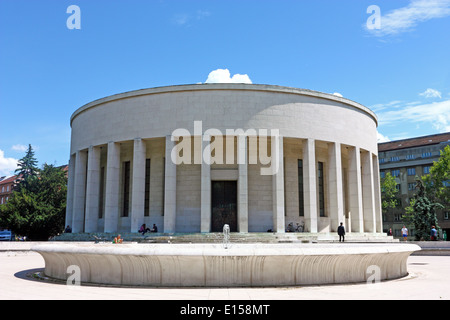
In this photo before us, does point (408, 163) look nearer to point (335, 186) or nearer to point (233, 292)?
point (335, 186)

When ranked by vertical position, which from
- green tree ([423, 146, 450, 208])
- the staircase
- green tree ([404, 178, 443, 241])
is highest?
green tree ([423, 146, 450, 208])

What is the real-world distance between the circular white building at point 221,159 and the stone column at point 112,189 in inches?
2.8

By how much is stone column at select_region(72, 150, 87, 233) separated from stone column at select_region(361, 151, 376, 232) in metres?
22.7

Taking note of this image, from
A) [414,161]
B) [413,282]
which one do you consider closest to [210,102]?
[413,282]

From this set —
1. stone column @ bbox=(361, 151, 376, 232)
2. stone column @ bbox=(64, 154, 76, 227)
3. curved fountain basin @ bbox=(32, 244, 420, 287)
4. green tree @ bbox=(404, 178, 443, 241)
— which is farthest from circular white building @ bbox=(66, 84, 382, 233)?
curved fountain basin @ bbox=(32, 244, 420, 287)

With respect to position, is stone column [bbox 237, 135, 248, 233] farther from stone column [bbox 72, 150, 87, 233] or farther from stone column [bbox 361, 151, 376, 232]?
stone column [bbox 72, 150, 87, 233]

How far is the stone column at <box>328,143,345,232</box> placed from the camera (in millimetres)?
30047

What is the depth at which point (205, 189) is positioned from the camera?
27.4 meters

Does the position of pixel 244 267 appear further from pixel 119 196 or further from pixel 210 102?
pixel 119 196

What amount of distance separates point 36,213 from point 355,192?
32.3 m

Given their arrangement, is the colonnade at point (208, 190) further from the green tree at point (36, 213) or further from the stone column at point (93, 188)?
the green tree at point (36, 213)

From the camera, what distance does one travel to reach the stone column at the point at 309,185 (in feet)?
94.0

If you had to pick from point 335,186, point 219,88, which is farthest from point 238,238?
point 219,88
